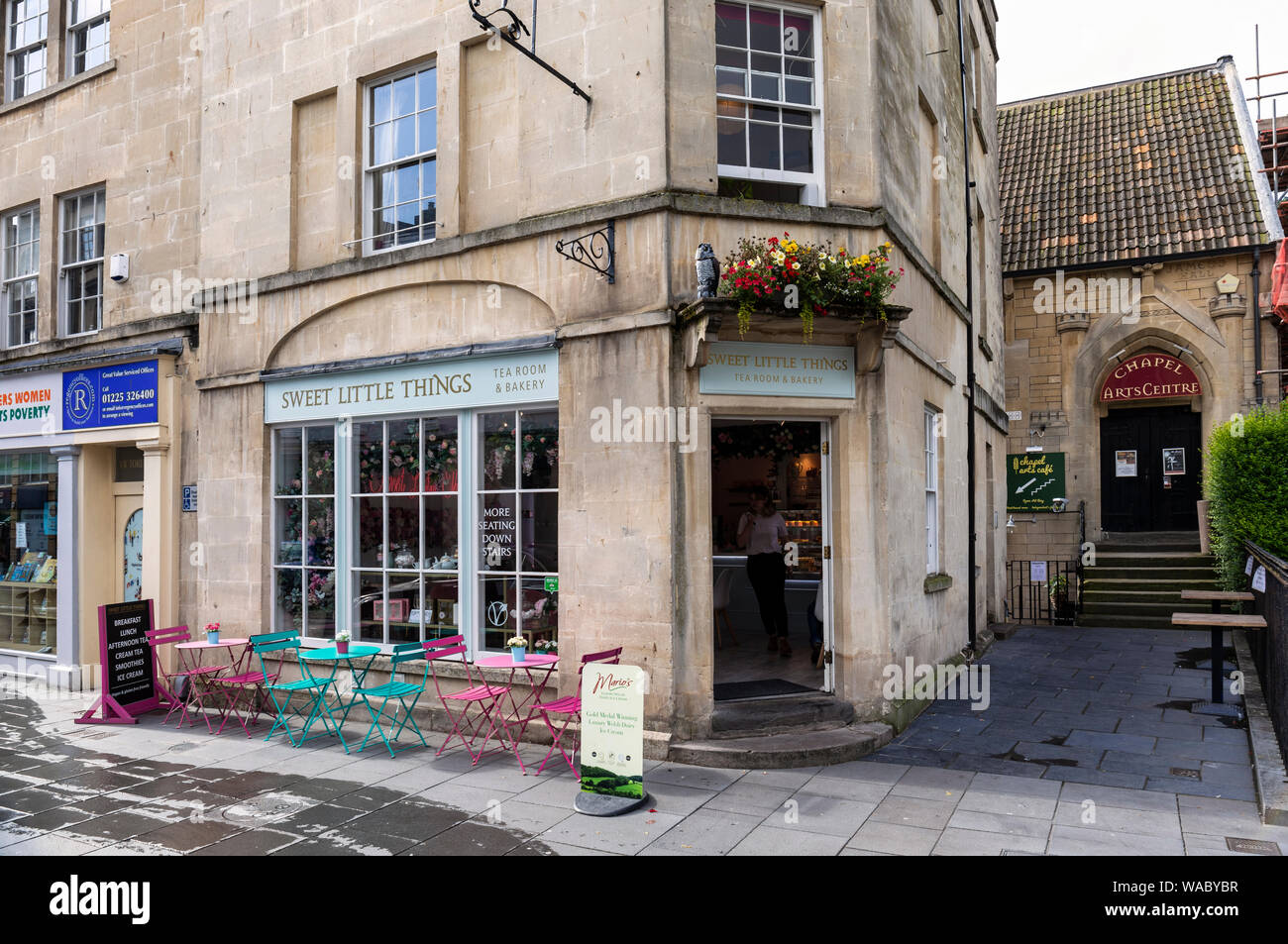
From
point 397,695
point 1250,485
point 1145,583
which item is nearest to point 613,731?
point 397,695

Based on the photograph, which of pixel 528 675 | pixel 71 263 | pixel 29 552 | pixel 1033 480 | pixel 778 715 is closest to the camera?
pixel 778 715

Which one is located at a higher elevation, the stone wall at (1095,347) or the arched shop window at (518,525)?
the stone wall at (1095,347)

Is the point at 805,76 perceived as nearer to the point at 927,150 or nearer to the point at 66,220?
the point at 927,150

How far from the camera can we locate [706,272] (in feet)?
25.0

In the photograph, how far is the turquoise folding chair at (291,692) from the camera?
28.4 feet

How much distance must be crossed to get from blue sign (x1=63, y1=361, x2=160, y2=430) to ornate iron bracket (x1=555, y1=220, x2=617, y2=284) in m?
6.37

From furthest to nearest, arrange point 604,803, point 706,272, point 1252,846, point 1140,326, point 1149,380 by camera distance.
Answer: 1. point 1149,380
2. point 1140,326
3. point 706,272
4. point 604,803
5. point 1252,846

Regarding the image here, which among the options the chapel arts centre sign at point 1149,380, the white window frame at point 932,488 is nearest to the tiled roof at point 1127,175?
the chapel arts centre sign at point 1149,380

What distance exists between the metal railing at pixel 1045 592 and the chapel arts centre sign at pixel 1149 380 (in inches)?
163

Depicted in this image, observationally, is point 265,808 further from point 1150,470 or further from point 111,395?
point 1150,470

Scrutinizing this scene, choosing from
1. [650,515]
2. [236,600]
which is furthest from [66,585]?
[650,515]

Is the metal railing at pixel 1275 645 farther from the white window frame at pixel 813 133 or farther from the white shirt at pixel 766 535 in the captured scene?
the white window frame at pixel 813 133

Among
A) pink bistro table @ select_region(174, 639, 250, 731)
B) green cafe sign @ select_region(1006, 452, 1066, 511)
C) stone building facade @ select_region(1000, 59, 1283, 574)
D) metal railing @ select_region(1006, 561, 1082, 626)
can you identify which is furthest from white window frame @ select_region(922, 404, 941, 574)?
stone building facade @ select_region(1000, 59, 1283, 574)

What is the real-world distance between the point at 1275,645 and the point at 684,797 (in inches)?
231
